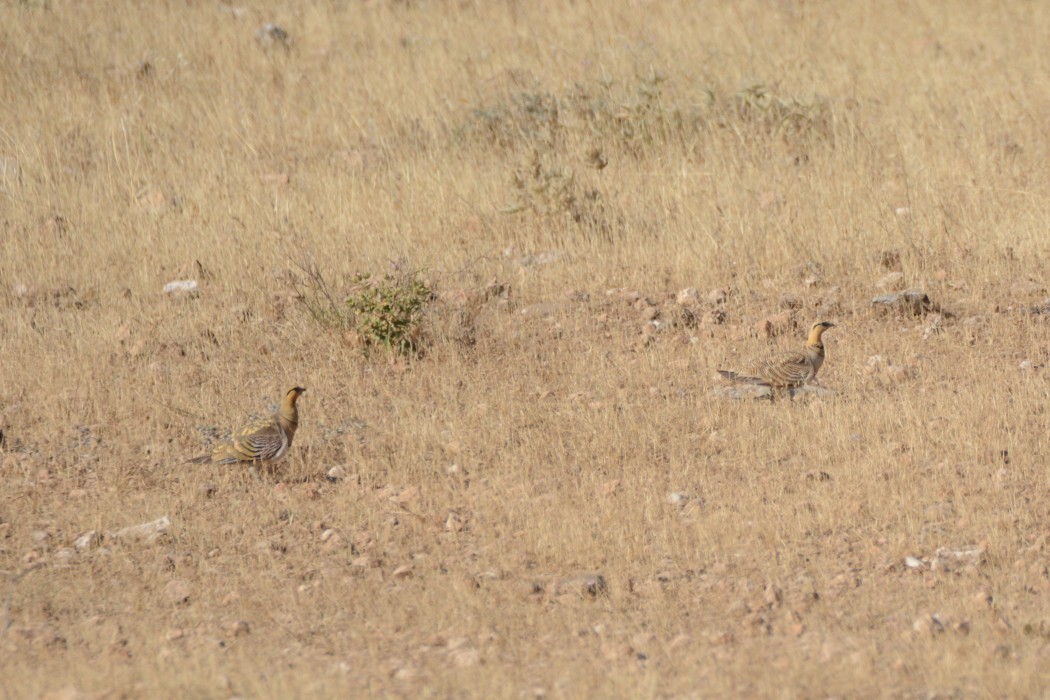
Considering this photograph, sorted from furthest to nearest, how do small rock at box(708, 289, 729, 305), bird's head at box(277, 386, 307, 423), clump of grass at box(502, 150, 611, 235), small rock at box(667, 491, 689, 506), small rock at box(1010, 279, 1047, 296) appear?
clump of grass at box(502, 150, 611, 235) < small rock at box(708, 289, 729, 305) < small rock at box(1010, 279, 1047, 296) < bird's head at box(277, 386, 307, 423) < small rock at box(667, 491, 689, 506)

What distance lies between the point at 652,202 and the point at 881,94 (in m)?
3.36

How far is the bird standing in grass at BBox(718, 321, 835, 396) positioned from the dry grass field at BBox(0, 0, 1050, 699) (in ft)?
0.77

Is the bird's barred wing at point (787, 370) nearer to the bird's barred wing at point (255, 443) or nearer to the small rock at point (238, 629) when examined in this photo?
the bird's barred wing at point (255, 443)

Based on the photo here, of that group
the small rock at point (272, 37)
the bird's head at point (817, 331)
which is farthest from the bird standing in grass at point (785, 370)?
the small rock at point (272, 37)

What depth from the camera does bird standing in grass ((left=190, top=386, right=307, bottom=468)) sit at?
7.30 m

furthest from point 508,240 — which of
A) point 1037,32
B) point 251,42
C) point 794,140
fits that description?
point 1037,32

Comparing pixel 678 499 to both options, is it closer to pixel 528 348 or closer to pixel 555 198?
pixel 528 348

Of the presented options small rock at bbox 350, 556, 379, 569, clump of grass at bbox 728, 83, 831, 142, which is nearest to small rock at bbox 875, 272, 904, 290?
clump of grass at bbox 728, 83, 831, 142

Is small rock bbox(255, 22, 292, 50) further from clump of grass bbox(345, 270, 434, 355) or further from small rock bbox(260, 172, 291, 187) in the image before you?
clump of grass bbox(345, 270, 434, 355)

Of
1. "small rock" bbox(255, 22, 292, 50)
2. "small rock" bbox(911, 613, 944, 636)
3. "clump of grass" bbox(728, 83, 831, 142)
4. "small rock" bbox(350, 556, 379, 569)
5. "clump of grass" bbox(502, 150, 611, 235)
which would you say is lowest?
"small rock" bbox(350, 556, 379, 569)

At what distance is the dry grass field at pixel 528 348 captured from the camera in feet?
18.8

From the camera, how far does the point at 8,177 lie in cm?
1238

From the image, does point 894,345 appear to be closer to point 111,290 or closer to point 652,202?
point 652,202

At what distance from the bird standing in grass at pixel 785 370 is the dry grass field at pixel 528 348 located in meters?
0.24
